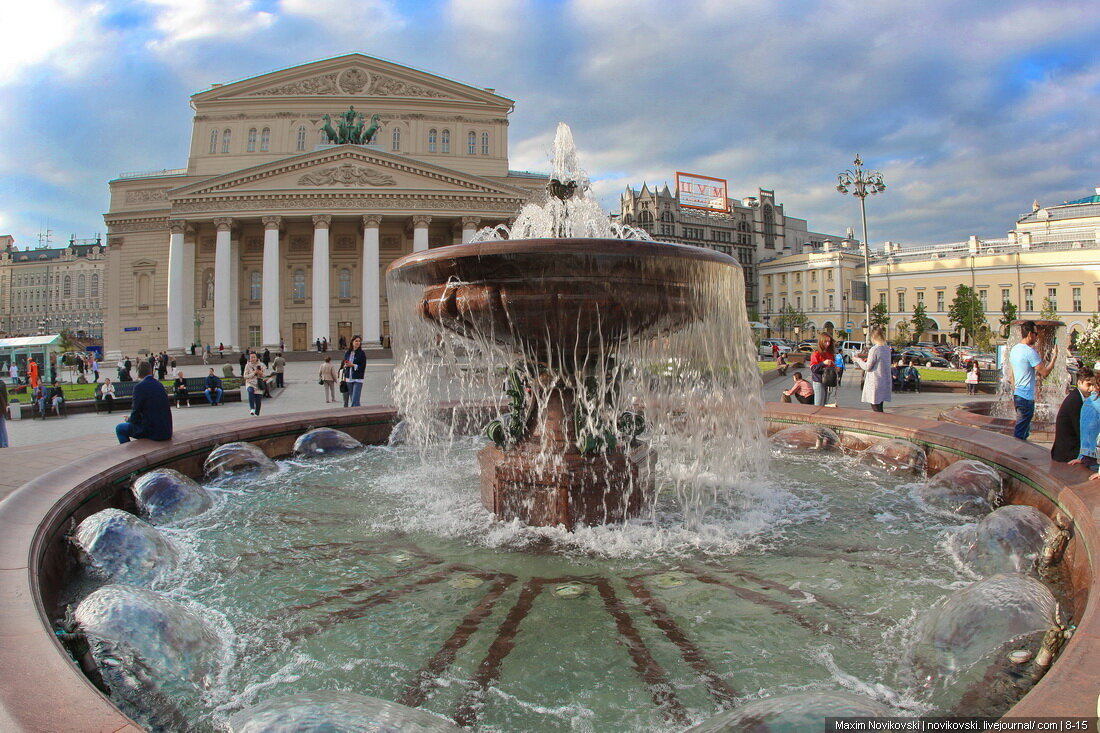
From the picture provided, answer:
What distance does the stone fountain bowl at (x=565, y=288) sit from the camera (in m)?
3.97

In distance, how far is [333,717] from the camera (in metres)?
1.83

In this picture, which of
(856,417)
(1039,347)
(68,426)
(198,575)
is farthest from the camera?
(68,426)

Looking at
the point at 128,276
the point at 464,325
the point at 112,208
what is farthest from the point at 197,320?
the point at 464,325

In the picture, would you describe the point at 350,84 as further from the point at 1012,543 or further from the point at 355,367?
the point at 1012,543

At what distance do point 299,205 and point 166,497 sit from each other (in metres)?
43.3

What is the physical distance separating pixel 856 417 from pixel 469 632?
18.1 ft

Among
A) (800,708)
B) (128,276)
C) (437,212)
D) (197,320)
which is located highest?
(437,212)

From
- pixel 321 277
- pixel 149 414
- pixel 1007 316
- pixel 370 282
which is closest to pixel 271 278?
pixel 321 277

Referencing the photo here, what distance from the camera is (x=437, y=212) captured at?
45281 mm

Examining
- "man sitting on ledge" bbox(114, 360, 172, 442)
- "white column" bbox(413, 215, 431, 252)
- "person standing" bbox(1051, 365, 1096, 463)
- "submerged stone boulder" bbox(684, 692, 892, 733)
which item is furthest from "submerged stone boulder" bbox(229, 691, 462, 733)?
"white column" bbox(413, 215, 431, 252)

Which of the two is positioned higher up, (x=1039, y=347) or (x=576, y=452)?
(x=1039, y=347)

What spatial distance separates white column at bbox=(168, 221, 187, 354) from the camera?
4366cm

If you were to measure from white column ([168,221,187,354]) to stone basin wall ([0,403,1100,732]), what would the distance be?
41763 millimetres

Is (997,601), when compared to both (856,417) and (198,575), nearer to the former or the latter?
(198,575)
